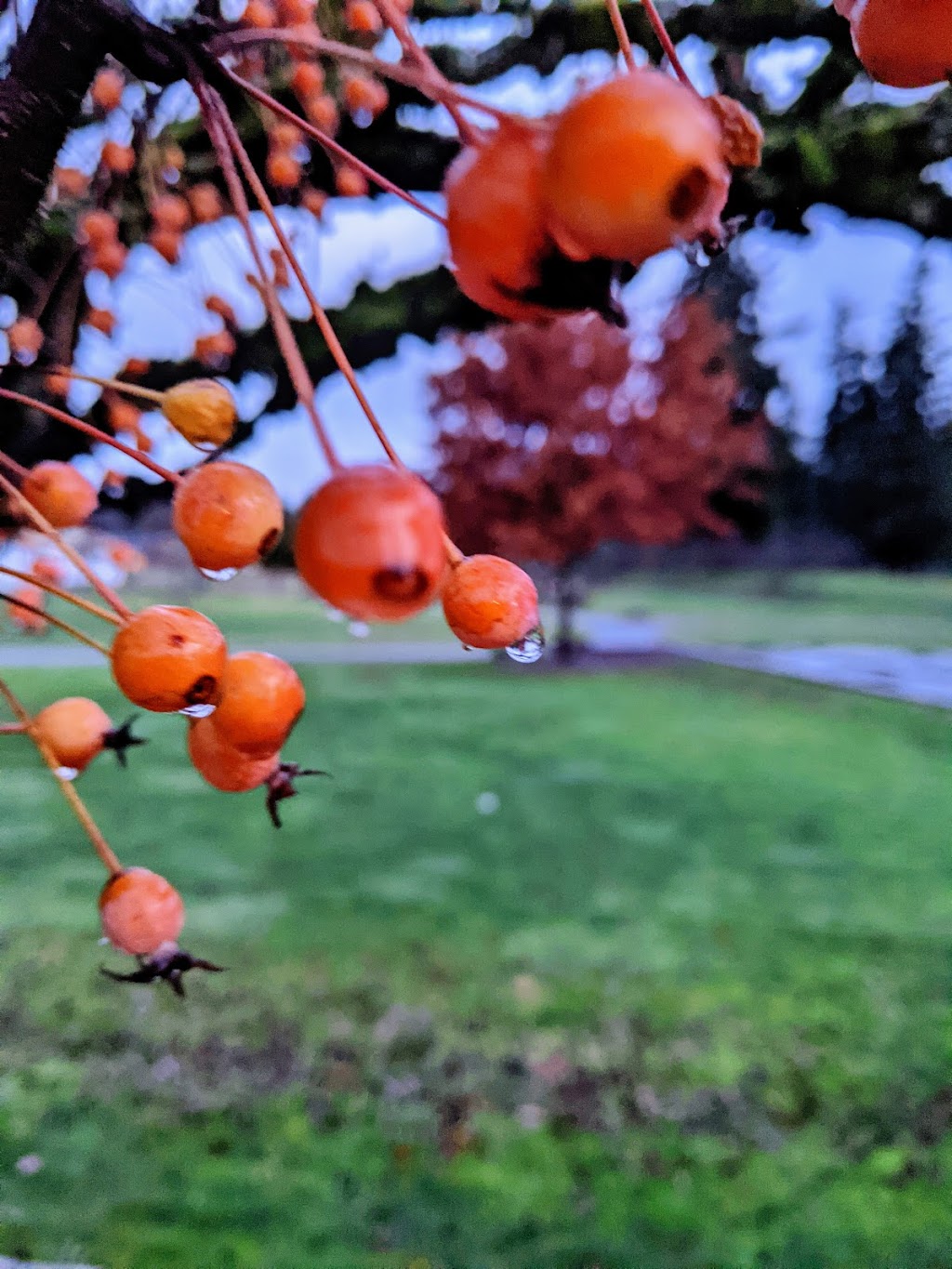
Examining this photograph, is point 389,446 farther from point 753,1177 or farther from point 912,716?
point 912,716

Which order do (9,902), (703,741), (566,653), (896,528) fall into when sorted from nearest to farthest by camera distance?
(9,902) → (703,741) → (566,653) → (896,528)

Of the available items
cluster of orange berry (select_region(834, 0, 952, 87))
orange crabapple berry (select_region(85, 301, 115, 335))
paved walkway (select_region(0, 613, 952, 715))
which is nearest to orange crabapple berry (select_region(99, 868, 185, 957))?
cluster of orange berry (select_region(834, 0, 952, 87))

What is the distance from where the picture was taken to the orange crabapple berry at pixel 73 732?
1.53 ft

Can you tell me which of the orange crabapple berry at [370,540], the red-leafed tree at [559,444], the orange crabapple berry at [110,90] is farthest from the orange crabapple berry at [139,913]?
the red-leafed tree at [559,444]

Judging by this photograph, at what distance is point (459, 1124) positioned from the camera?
175 cm

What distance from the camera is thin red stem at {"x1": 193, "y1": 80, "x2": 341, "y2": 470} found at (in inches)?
9.2

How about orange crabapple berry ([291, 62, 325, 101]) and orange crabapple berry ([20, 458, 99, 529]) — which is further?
orange crabapple berry ([291, 62, 325, 101])

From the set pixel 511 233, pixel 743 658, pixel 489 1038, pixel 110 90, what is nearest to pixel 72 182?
pixel 110 90

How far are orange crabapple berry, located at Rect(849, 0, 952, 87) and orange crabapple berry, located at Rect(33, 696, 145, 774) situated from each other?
1.25ft

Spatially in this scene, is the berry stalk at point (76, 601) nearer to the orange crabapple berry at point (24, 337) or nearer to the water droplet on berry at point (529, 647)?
the water droplet on berry at point (529, 647)

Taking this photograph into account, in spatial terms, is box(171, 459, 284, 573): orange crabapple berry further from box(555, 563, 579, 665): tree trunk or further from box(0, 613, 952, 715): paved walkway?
box(555, 563, 579, 665): tree trunk

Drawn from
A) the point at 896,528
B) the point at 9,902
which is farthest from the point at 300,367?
the point at 896,528

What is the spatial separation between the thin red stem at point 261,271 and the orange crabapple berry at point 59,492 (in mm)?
305

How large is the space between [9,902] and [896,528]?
58.6 feet
